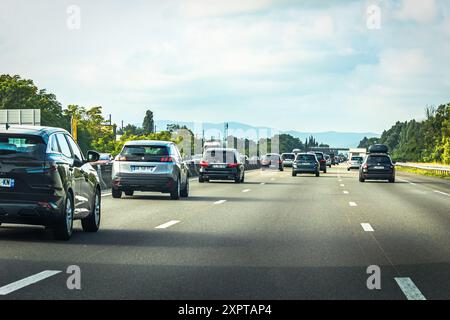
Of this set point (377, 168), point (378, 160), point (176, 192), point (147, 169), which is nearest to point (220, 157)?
point (377, 168)

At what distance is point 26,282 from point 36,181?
142 inches

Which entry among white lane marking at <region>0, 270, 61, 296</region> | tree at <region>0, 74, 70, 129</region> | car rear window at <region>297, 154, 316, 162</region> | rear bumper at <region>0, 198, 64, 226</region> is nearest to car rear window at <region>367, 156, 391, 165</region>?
car rear window at <region>297, 154, 316, 162</region>

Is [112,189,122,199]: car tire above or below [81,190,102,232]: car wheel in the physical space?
below

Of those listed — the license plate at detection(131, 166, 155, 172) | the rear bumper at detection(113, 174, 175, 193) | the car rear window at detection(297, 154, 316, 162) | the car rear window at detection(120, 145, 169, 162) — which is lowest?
the rear bumper at detection(113, 174, 175, 193)

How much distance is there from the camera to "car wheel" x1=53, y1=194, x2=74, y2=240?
11945 millimetres

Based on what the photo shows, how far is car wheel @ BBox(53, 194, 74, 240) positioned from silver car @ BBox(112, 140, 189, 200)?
1055 centimetres

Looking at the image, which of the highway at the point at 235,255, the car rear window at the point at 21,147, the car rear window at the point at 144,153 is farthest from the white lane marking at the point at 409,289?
the car rear window at the point at 144,153

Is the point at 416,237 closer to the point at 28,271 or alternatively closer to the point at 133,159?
the point at 28,271

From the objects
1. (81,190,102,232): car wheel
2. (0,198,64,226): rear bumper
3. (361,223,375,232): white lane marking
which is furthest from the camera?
(361,223,375,232): white lane marking

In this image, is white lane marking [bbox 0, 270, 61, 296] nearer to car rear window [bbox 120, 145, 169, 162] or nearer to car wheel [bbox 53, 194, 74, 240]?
car wheel [bbox 53, 194, 74, 240]

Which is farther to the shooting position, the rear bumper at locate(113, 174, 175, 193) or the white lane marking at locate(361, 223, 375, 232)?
the rear bumper at locate(113, 174, 175, 193)

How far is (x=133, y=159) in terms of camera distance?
2303cm

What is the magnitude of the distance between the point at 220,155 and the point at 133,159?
48.7 ft

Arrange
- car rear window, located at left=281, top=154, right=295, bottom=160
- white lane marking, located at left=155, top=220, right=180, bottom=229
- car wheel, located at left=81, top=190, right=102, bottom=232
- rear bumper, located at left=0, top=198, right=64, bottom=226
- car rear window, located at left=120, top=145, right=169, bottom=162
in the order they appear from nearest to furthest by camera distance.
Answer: rear bumper, located at left=0, top=198, right=64, bottom=226
car wheel, located at left=81, top=190, right=102, bottom=232
white lane marking, located at left=155, top=220, right=180, bottom=229
car rear window, located at left=120, top=145, right=169, bottom=162
car rear window, located at left=281, top=154, right=295, bottom=160
